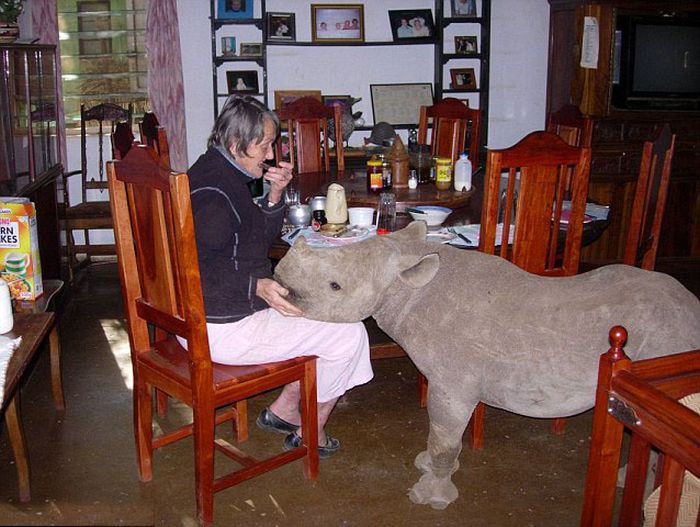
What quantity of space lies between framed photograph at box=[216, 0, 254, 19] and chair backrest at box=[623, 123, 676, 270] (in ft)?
9.58

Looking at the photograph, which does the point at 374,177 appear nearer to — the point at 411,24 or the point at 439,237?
the point at 439,237

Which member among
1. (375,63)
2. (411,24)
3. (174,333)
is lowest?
(174,333)

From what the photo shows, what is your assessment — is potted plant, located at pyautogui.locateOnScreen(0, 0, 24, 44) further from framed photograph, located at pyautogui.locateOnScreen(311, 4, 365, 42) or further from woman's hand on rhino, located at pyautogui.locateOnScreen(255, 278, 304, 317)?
woman's hand on rhino, located at pyautogui.locateOnScreen(255, 278, 304, 317)

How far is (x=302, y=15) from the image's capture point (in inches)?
195

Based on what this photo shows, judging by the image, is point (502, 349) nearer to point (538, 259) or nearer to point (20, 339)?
point (538, 259)

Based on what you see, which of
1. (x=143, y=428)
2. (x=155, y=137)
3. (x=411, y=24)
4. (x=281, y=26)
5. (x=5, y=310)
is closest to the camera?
(x=5, y=310)

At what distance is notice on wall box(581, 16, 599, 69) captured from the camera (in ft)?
14.4

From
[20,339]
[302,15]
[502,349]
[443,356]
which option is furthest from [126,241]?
[302,15]

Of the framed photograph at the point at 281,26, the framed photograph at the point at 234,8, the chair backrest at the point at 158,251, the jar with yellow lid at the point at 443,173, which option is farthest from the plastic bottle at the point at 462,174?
the framed photograph at the point at 234,8

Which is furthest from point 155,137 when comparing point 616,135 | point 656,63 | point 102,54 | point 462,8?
point 656,63

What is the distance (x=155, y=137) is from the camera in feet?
10.3

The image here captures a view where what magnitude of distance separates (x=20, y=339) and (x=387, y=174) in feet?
5.96

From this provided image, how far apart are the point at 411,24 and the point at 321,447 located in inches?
129

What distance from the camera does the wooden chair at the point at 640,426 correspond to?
1.02 meters
